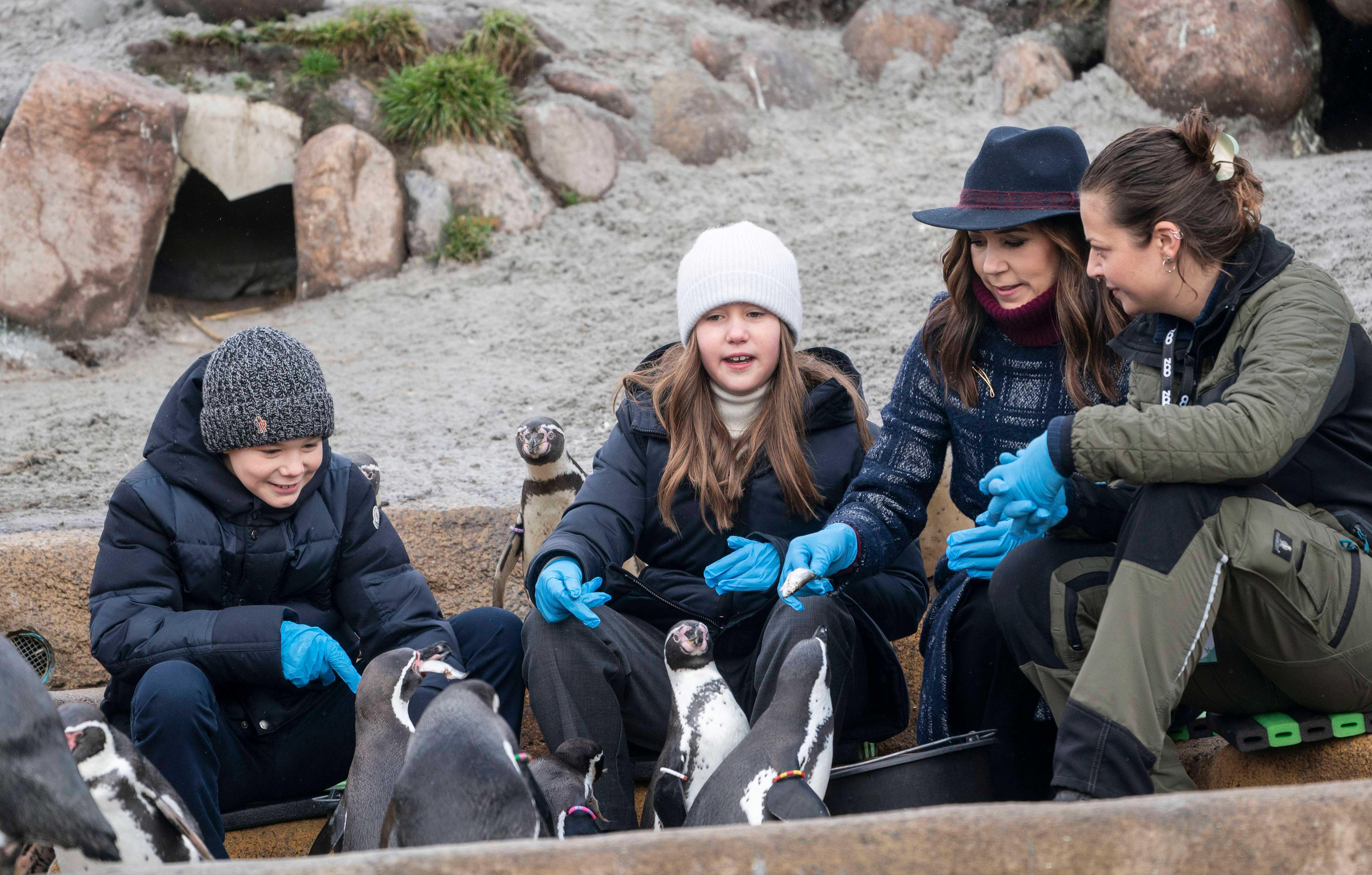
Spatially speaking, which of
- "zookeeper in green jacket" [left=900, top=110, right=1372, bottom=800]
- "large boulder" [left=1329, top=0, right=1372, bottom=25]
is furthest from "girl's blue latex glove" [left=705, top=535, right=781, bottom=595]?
"large boulder" [left=1329, top=0, right=1372, bottom=25]

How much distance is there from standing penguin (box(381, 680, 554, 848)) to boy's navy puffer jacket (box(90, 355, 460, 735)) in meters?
0.64

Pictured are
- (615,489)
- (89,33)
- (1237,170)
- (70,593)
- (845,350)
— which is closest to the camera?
(1237,170)

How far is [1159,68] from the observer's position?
6.73 metres

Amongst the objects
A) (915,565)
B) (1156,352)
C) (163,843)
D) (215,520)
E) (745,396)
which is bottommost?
(163,843)

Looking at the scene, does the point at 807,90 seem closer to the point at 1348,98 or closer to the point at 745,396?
the point at 1348,98

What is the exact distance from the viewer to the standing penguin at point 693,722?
272 cm

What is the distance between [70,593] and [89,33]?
4.87 meters

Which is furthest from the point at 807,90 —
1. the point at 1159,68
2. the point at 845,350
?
the point at 845,350

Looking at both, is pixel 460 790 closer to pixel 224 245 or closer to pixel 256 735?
pixel 256 735

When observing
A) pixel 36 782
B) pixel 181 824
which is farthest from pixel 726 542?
pixel 36 782

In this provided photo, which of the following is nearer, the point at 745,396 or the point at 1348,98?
the point at 745,396

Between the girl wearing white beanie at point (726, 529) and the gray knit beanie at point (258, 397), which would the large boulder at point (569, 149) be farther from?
the gray knit beanie at point (258, 397)

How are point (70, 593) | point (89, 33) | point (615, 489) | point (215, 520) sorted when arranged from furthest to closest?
point (89, 33) < point (70, 593) < point (615, 489) < point (215, 520)

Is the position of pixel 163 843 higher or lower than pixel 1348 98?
lower
